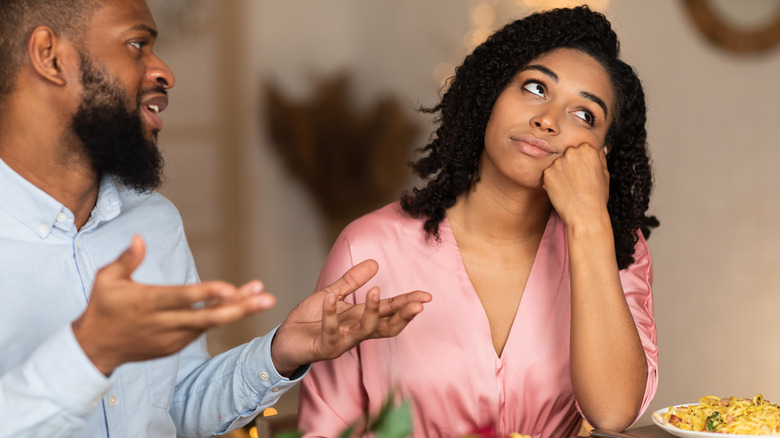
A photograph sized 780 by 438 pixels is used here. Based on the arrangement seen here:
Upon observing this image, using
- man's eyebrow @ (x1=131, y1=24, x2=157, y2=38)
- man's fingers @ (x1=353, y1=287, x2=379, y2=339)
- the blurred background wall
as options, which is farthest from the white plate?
the blurred background wall

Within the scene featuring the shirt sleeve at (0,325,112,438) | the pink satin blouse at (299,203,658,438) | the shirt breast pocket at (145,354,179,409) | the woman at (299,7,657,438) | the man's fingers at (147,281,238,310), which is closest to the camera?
the man's fingers at (147,281,238,310)

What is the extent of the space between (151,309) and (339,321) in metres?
0.63

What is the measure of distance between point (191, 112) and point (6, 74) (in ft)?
12.5

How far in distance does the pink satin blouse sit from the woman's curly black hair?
0.49ft

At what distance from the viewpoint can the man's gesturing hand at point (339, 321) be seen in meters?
Result: 1.38

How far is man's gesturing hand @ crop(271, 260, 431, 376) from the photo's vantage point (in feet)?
4.54

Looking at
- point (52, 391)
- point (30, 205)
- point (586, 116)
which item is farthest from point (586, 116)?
point (52, 391)

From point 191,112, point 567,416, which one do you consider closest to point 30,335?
point 567,416

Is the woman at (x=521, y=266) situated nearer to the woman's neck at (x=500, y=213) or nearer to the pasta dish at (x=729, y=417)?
the woman's neck at (x=500, y=213)

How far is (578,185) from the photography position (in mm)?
1742

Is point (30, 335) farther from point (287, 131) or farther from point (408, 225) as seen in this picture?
point (287, 131)

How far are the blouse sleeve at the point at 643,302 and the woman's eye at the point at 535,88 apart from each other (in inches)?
18.9

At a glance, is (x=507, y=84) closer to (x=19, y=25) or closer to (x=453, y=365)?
(x=453, y=365)

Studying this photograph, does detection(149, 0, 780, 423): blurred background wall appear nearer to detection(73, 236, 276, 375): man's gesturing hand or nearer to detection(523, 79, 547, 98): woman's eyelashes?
detection(523, 79, 547, 98): woman's eyelashes
